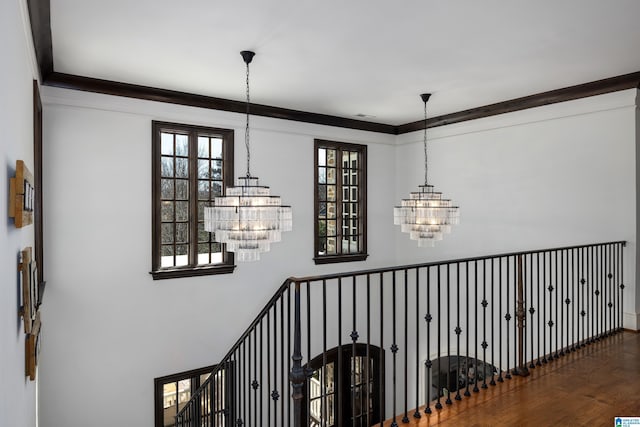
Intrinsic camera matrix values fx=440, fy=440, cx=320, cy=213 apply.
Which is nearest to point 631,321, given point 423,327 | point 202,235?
point 423,327

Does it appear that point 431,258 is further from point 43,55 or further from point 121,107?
point 43,55

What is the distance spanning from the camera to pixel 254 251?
3799 millimetres

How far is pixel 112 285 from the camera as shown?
514cm

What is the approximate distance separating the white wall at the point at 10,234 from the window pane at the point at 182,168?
2.88 m

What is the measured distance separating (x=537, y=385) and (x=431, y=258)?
3891mm

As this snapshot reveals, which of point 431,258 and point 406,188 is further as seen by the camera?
point 406,188

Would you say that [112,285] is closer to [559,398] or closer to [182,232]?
[182,232]

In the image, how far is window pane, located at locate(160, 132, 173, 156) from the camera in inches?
217

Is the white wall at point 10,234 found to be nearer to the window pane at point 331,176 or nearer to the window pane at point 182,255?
the window pane at point 182,255

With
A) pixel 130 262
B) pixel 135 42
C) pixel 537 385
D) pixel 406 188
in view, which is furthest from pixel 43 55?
pixel 406 188

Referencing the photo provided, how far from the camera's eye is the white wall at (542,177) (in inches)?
195

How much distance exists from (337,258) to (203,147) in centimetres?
271

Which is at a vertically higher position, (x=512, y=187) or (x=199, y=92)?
(x=199, y=92)

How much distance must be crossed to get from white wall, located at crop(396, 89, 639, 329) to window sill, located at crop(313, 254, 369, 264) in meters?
0.99
